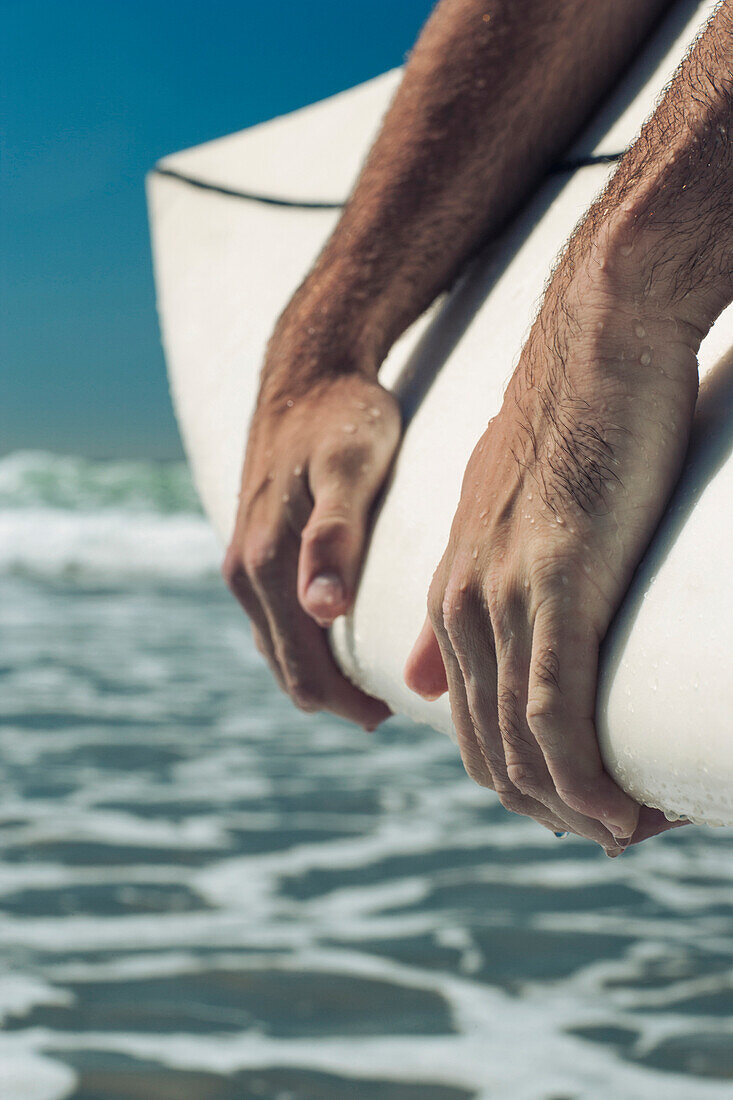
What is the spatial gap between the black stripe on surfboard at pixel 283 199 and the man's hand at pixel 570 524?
18.1 inches

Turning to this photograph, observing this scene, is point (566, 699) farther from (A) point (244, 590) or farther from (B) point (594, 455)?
(A) point (244, 590)

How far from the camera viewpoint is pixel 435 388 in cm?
103

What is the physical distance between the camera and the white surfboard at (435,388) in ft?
1.96

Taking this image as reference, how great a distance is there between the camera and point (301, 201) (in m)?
1.75

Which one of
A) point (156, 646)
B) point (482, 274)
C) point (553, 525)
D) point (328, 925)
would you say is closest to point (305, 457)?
point (482, 274)

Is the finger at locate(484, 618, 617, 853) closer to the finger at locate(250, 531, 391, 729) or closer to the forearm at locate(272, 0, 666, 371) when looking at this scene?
the finger at locate(250, 531, 391, 729)

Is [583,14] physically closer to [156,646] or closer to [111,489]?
[156,646]

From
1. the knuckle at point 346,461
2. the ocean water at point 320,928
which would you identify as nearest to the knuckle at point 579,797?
the knuckle at point 346,461

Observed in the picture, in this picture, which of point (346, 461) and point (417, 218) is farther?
point (417, 218)

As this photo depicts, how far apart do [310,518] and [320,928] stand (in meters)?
1.23

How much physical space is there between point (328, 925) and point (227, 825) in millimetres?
572

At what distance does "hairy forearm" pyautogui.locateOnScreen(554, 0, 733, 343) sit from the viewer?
2.11 ft

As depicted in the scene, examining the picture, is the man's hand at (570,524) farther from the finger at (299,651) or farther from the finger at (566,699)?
the finger at (299,651)

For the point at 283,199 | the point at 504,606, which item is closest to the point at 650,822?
the point at 504,606
